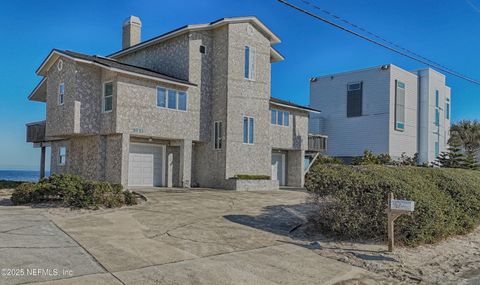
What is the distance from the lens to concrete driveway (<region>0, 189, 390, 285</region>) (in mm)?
6445

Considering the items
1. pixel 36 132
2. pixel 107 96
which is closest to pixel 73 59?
pixel 107 96

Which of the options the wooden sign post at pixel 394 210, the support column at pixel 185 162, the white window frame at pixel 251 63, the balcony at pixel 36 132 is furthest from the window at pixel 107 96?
the wooden sign post at pixel 394 210

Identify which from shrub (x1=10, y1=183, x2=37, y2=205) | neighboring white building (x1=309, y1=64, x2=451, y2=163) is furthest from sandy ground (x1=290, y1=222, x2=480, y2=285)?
neighboring white building (x1=309, y1=64, x2=451, y2=163)

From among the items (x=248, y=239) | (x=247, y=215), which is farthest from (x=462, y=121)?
(x=248, y=239)

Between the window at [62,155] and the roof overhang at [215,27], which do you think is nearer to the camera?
the roof overhang at [215,27]

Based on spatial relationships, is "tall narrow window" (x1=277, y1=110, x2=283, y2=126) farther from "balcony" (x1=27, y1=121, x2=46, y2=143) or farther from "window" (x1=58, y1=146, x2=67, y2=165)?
"balcony" (x1=27, y1=121, x2=46, y2=143)

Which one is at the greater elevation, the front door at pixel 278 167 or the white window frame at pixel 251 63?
the white window frame at pixel 251 63

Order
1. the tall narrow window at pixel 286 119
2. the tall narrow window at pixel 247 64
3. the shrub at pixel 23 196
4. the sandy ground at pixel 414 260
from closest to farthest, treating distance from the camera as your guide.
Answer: the sandy ground at pixel 414 260, the shrub at pixel 23 196, the tall narrow window at pixel 247 64, the tall narrow window at pixel 286 119

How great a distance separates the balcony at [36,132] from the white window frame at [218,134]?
A: 36.1 ft

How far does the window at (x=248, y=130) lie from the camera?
22.2 meters

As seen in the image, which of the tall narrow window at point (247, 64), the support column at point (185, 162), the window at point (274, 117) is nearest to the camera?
the support column at point (185, 162)

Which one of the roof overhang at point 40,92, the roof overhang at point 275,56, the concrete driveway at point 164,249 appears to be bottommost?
the concrete driveway at point 164,249

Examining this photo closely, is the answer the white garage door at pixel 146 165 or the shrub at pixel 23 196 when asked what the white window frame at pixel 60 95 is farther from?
the shrub at pixel 23 196

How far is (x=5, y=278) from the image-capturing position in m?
5.68
